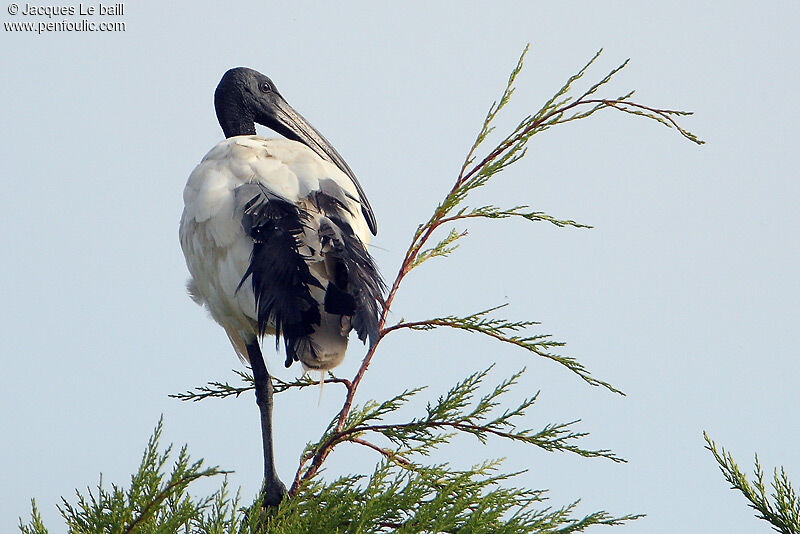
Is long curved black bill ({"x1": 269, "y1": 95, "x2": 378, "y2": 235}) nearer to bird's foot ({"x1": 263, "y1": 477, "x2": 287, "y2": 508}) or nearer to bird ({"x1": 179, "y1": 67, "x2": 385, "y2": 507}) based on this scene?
bird ({"x1": 179, "y1": 67, "x2": 385, "y2": 507})

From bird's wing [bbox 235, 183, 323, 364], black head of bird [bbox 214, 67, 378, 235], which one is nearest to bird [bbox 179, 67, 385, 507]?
bird's wing [bbox 235, 183, 323, 364]

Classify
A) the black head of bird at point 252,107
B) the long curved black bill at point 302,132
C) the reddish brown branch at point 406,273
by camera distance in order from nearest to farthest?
the reddish brown branch at point 406,273
the long curved black bill at point 302,132
the black head of bird at point 252,107

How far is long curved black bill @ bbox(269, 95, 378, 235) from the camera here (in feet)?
17.0

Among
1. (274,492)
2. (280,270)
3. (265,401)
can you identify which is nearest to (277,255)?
(280,270)

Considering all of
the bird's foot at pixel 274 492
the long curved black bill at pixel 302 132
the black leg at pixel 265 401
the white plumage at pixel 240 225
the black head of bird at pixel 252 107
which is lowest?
the bird's foot at pixel 274 492

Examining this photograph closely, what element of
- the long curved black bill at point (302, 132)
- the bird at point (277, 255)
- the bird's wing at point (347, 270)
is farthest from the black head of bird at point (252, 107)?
the bird's wing at point (347, 270)

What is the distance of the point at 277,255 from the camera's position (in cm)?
373

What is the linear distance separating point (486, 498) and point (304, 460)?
0.71 metres

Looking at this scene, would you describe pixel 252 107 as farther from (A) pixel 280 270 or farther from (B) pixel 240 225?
(A) pixel 280 270

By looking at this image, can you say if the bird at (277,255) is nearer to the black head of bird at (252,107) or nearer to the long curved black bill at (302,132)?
the long curved black bill at (302,132)

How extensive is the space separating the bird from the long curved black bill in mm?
255

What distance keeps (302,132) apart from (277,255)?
74.9 inches

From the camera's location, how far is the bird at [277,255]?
3598 millimetres

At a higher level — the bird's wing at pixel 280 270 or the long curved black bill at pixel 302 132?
the long curved black bill at pixel 302 132
